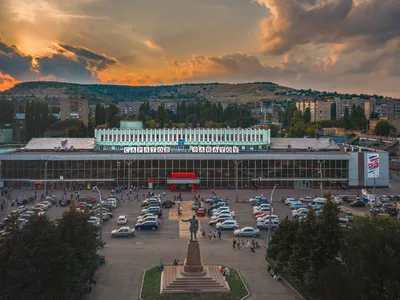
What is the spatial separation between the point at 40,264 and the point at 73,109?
155 metres

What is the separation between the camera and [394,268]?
76.4 ft

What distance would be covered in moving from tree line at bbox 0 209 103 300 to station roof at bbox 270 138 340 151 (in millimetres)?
61205

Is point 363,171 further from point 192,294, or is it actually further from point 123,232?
point 192,294

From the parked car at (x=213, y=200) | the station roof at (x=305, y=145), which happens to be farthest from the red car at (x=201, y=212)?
the station roof at (x=305, y=145)

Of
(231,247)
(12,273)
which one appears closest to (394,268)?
(231,247)

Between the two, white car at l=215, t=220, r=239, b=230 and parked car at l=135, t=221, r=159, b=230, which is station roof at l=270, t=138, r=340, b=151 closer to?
white car at l=215, t=220, r=239, b=230

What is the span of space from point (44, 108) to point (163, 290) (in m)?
119

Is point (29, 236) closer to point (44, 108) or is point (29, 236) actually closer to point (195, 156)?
point (195, 156)

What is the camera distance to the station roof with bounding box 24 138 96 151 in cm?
8075

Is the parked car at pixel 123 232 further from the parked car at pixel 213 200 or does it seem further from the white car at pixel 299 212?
the white car at pixel 299 212

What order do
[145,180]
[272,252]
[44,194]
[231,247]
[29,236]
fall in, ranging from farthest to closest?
[145,180], [44,194], [231,247], [272,252], [29,236]

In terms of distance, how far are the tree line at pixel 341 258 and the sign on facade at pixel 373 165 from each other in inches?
1755

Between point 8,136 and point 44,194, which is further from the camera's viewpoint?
point 8,136

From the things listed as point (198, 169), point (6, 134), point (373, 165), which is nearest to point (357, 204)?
point (373, 165)
